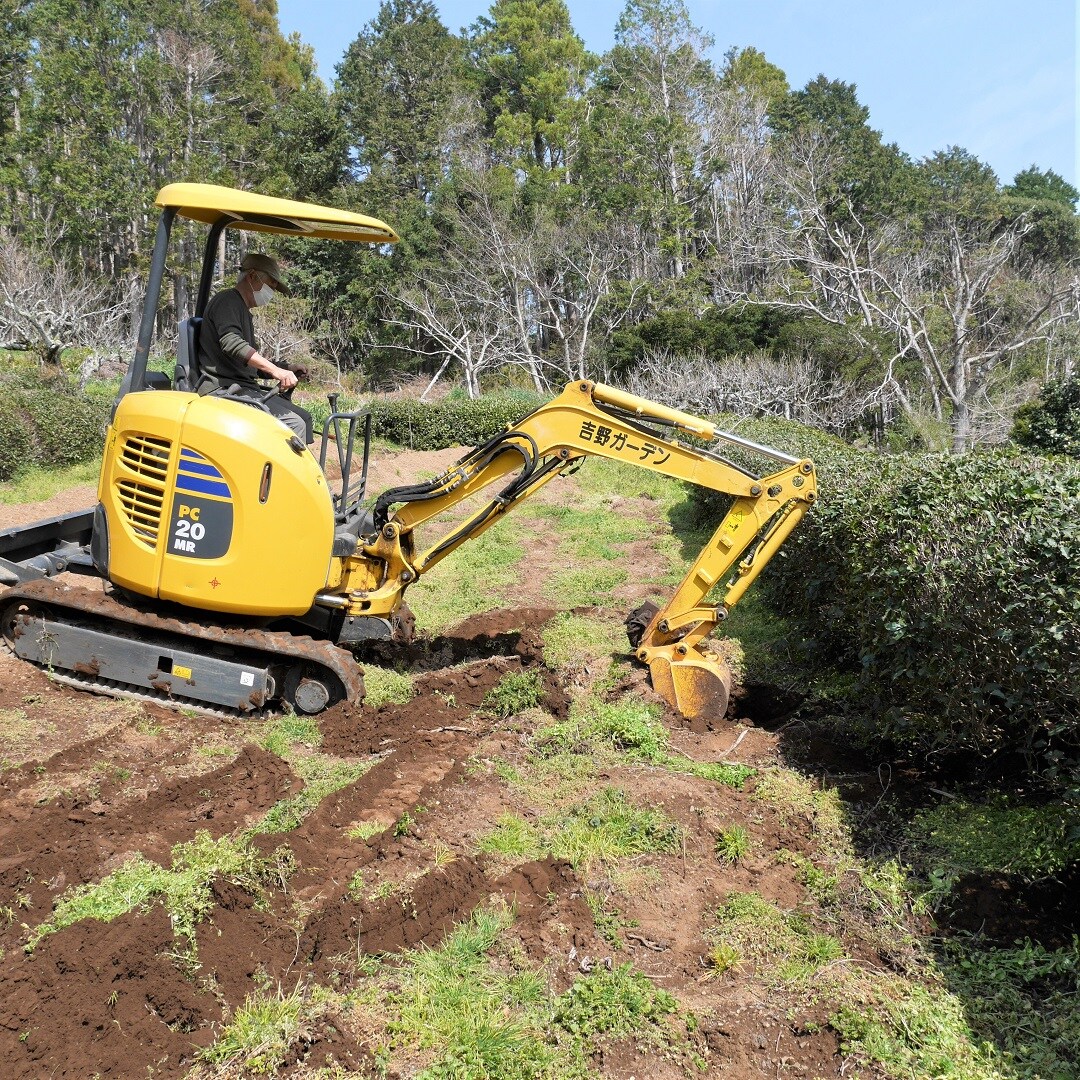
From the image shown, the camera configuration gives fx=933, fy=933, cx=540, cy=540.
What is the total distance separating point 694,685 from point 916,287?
28.6m

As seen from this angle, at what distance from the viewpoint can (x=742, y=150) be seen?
46812 mm

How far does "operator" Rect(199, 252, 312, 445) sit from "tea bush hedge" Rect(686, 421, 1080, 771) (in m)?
4.10

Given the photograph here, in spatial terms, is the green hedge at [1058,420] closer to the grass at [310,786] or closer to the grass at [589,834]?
the grass at [589,834]

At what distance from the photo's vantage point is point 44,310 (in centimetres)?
2447

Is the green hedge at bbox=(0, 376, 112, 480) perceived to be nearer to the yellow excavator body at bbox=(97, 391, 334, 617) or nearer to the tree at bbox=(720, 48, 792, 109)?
the yellow excavator body at bbox=(97, 391, 334, 617)

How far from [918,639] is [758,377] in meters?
24.5

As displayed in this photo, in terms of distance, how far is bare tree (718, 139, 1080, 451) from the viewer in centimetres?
2589

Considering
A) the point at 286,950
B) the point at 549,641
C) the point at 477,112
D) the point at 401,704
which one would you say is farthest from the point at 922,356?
the point at 477,112

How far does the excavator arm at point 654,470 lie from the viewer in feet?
20.7

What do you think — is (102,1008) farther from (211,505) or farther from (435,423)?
(435,423)

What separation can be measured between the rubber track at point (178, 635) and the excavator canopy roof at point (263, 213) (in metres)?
2.74

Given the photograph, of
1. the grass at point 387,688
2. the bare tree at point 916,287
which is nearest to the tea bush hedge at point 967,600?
the grass at point 387,688

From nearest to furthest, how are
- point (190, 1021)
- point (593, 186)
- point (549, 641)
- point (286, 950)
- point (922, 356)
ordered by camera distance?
point (190, 1021) → point (286, 950) → point (549, 641) → point (922, 356) → point (593, 186)

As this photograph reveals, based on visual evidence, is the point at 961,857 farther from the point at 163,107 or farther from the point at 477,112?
the point at 477,112
